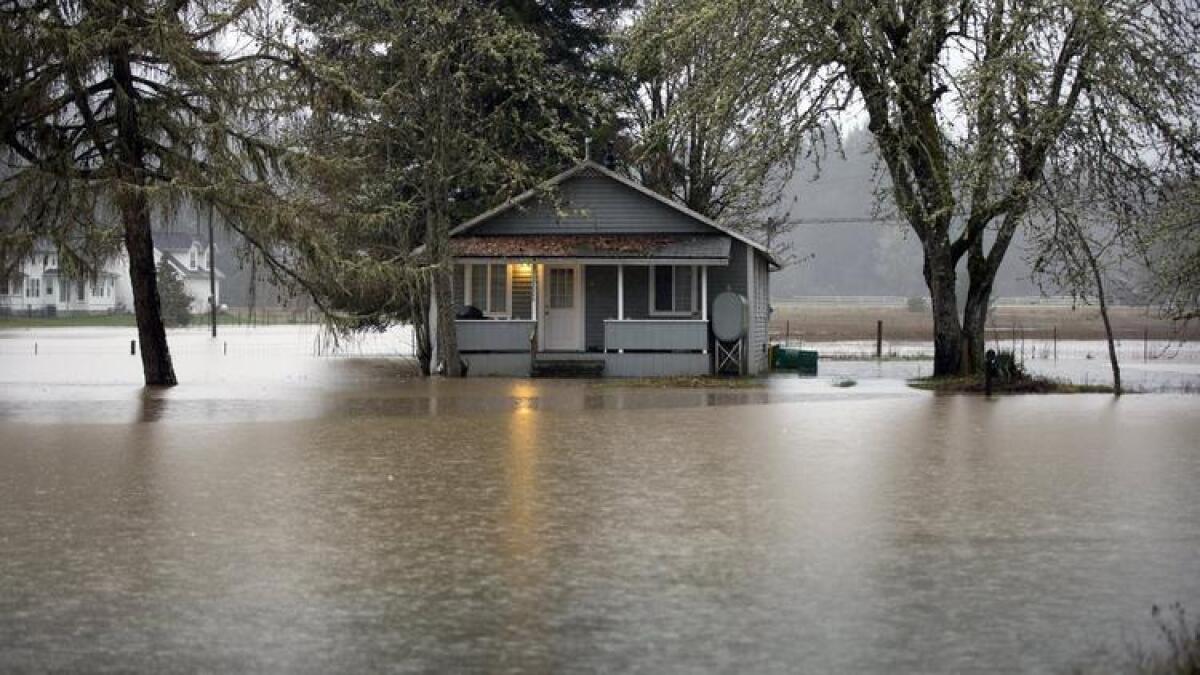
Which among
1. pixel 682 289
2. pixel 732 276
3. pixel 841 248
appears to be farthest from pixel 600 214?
pixel 841 248

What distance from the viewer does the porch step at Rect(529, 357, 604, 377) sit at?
37.7 meters

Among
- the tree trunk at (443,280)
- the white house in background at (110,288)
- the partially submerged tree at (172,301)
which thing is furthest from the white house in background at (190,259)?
the tree trunk at (443,280)

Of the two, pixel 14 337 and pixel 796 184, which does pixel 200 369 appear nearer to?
pixel 14 337

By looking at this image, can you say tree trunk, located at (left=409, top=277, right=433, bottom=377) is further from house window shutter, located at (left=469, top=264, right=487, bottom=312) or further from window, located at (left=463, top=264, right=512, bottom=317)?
window, located at (left=463, top=264, right=512, bottom=317)

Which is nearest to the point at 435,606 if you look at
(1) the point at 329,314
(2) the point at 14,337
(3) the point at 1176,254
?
(1) the point at 329,314

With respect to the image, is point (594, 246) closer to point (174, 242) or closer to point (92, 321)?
point (92, 321)

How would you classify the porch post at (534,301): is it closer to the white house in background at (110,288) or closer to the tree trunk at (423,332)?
the tree trunk at (423,332)

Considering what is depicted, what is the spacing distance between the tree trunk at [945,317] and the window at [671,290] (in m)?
6.46

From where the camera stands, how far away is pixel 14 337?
259 feet

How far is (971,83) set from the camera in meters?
30.3

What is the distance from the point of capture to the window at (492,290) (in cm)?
3941

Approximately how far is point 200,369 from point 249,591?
121ft

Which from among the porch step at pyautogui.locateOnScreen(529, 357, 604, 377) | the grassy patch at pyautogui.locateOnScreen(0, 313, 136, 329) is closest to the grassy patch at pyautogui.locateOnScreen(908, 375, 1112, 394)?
the porch step at pyautogui.locateOnScreen(529, 357, 604, 377)

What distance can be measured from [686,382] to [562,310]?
544 cm
